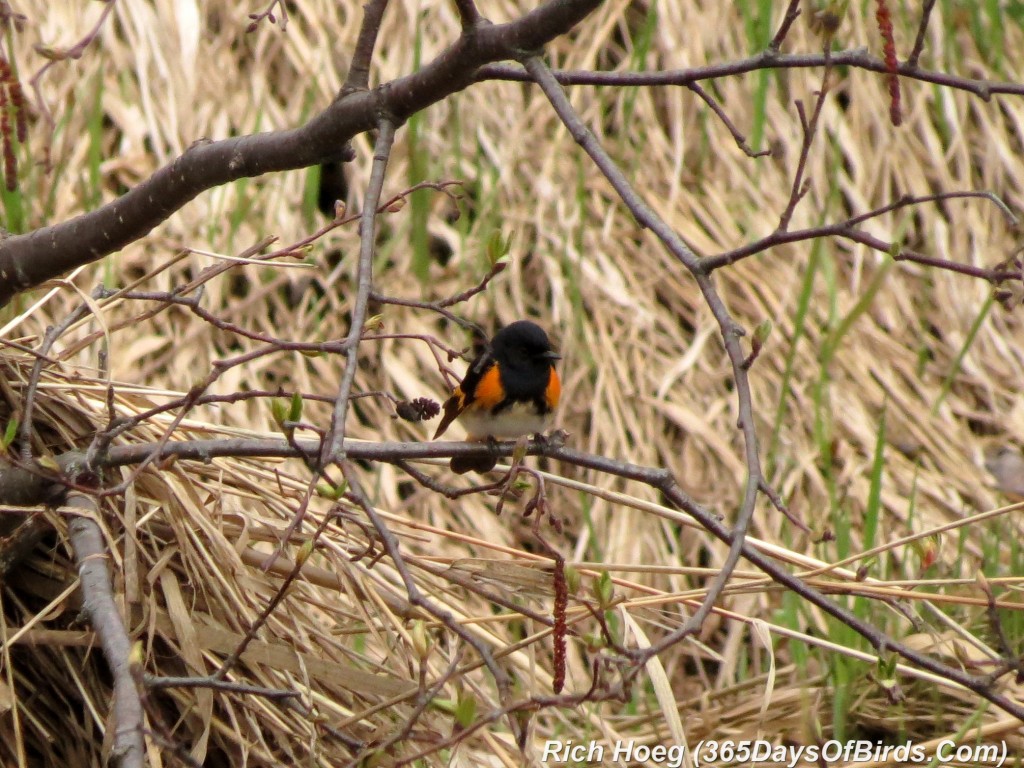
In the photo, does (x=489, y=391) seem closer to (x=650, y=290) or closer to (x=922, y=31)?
(x=650, y=290)

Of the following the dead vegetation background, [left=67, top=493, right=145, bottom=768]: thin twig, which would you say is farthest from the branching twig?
the dead vegetation background

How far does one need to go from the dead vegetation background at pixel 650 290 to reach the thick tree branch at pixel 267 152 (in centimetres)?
117

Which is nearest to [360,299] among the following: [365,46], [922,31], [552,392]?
[365,46]

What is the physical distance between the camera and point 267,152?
2.10m

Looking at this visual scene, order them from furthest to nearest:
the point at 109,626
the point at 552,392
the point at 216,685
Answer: the point at 552,392, the point at 109,626, the point at 216,685

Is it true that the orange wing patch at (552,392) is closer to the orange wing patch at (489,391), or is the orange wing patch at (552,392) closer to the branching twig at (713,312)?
the orange wing patch at (489,391)

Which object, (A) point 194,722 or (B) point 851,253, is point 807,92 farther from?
(A) point 194,722

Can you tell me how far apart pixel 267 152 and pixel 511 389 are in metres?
1.26

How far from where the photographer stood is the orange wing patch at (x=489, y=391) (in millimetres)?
3223

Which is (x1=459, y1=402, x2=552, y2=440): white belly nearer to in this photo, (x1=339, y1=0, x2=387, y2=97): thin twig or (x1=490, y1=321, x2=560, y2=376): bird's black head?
(x1=490, y1=321, x2=560, y2=376): bird's black head

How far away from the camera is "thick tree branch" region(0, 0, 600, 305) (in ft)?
5.94

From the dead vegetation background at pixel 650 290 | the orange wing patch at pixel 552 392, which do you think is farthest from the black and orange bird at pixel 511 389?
the dead vegetation background at pixel 650 290

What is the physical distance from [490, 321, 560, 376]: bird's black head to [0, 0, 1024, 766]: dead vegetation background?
529 mm

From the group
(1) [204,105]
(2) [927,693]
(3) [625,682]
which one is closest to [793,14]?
(3) [625,682]
